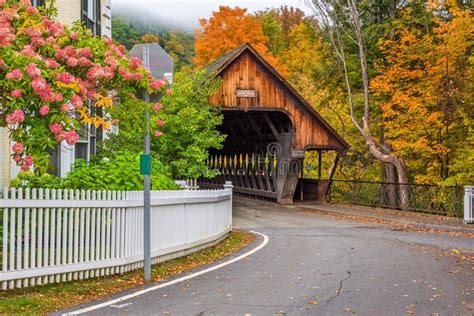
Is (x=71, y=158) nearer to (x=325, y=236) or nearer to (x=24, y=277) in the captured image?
(x=325, y=236)

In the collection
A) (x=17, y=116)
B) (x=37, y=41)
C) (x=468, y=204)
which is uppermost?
(x=37, y=41)

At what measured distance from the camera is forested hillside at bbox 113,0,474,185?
88.4 ft

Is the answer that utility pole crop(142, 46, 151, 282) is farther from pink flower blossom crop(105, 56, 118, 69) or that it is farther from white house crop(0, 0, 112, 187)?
white house crop(0, 0, 112, 187)

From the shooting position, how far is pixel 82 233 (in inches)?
366

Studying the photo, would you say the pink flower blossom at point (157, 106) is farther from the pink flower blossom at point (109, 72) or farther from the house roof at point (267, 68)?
the house roof at point (267, 68)

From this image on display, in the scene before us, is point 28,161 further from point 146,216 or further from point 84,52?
point 146,216

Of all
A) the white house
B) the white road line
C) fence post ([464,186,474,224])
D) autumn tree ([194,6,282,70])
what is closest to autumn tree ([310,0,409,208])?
fence post ([464,186,474,224])

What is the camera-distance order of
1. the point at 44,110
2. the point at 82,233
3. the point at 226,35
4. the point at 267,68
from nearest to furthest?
the point at 44,110 < the point at 82,233 < the point at 267,68 < the point at 226,35

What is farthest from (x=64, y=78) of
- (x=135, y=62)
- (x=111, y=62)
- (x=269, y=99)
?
(x=269, y=99)

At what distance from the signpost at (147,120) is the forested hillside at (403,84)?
54.8 ft

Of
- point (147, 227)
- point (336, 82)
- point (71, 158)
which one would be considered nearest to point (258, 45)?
point (336, 82)

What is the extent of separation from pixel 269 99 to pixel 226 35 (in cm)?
2750

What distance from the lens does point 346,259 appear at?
12.8 meters

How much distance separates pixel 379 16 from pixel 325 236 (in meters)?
22.5
